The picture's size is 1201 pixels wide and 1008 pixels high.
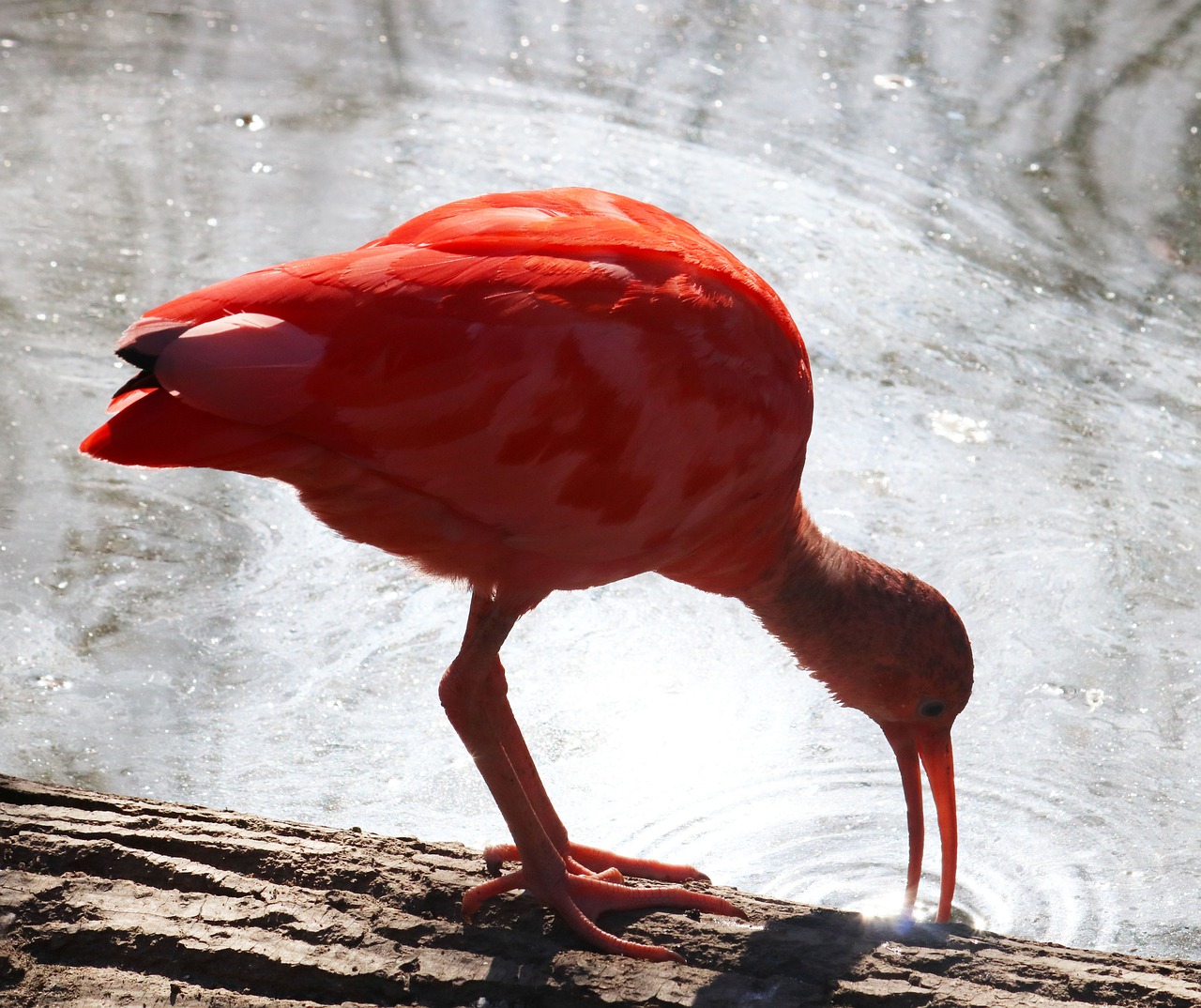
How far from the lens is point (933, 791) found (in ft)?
11.1

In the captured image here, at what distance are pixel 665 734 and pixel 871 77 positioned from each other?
18.4 ft

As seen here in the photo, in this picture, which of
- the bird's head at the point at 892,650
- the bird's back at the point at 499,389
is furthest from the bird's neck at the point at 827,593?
the bird's back at the point at 499,389

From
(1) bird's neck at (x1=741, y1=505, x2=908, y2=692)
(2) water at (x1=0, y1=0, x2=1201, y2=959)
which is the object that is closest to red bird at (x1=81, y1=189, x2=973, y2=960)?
(1) bird's neck at (x1=741, y1=505, x2=908, y2=692)

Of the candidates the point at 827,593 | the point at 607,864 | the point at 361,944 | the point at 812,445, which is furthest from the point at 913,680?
the point at 812,445

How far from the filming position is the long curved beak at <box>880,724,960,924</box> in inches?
131

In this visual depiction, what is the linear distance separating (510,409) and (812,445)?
2.82m

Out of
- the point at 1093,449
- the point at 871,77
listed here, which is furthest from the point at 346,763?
the point at 871,77

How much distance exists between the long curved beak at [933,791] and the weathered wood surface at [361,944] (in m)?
0.65

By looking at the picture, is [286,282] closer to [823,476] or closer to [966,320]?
[823,476]

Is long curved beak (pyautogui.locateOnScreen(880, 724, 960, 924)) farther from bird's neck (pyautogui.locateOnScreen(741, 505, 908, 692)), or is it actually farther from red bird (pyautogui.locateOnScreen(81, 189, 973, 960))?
red bird (pyautogui.locateOnScreen(81, 189, 973, 960))

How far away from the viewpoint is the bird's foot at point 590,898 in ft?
8.51

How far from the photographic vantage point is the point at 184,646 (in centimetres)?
409

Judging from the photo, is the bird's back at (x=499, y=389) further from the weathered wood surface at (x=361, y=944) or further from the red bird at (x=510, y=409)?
the weathered wood surface at (x=361, y=944)

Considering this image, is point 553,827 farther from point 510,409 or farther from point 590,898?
point 510,409
